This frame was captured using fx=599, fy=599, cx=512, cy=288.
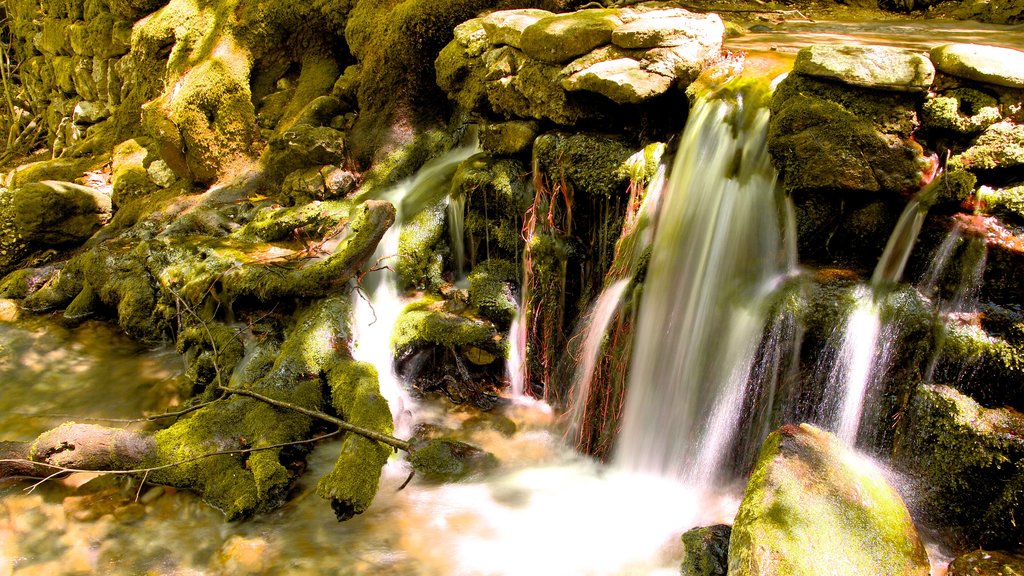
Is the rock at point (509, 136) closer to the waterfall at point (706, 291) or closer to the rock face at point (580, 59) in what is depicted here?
the rock face at point (580, 59)

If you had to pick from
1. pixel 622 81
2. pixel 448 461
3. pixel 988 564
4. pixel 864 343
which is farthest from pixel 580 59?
pixel 988 564

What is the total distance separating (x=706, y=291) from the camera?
416cm

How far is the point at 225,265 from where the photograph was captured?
236 inches

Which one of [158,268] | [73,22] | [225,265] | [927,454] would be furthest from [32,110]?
[927,454]

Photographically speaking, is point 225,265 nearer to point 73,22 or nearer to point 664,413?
point 664,413

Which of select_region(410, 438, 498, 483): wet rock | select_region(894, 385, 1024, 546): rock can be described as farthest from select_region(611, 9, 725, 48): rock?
select_region(410, 438, 498, 483): wet rock

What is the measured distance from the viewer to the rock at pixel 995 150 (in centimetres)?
335

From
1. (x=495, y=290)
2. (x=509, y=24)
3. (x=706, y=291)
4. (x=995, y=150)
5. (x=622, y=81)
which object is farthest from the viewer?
(x=509, y=24)

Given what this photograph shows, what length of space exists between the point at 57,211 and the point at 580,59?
24.4ft

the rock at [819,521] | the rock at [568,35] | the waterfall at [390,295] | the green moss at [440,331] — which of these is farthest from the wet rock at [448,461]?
the rock at [568,35]

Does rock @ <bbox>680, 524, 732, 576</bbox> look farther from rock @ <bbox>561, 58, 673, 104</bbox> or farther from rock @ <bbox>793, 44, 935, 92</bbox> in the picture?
rock @ <bbox>561, 58, 673, 104</bbox>

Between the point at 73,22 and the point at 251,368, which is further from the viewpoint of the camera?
the point at 73,22

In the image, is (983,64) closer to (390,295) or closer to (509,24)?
(509,24)

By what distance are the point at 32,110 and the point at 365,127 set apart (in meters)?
9.81
